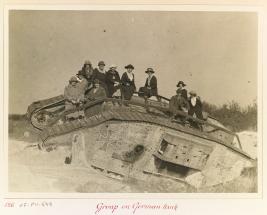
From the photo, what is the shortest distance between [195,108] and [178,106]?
2.6 inches

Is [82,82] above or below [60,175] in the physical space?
above

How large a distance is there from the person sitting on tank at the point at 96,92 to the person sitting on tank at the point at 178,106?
26cm

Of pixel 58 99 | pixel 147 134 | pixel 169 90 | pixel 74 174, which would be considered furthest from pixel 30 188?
pixel 169 90

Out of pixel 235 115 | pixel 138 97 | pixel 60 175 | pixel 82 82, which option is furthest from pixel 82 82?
pixel 235 115

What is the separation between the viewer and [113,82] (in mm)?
1784

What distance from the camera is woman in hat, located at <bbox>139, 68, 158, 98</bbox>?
1769mm

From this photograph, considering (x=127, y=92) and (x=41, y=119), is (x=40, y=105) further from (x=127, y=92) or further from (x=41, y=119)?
(x=127, y=92)

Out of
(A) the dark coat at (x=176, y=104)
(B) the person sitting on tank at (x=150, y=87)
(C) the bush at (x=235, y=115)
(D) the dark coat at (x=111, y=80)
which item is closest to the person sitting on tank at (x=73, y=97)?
(D) the dark coat at (x=111, y=80)

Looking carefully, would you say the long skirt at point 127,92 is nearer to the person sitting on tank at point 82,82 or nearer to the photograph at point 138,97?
the photograph at point 138,97

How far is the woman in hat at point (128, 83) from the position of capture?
1773mm

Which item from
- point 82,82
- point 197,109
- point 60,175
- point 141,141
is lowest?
point 60,175

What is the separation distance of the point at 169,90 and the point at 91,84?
0.30m
